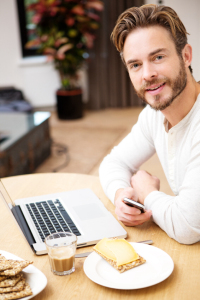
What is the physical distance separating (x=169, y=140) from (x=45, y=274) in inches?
23.8

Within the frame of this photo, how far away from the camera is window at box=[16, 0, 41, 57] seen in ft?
17.0

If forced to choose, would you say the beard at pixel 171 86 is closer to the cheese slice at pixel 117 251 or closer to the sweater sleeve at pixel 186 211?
the sweater sleeve at pixel 186 211

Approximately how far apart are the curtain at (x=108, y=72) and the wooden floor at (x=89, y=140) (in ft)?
0.52

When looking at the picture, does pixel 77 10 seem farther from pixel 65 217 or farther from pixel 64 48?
pixel 65 217

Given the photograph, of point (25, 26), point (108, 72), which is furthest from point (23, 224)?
point (25, 26)

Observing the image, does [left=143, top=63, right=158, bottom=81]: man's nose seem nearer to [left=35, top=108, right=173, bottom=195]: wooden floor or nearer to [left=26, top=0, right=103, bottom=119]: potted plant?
[left=35, top=108, right=173, bottom=195]: wooden floor

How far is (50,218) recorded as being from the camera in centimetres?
111

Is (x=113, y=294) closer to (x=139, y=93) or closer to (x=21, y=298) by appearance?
(x=21, y=298)

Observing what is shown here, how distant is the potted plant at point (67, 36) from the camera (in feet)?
15.0

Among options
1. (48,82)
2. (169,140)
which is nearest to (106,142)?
(48,82)

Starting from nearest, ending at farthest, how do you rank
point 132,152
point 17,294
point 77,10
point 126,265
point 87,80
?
point 17,294, point 126,265, point 132,152, point 77,10, point 87,80

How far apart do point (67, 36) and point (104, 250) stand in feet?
13.8

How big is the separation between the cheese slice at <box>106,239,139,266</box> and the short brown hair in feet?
2.10

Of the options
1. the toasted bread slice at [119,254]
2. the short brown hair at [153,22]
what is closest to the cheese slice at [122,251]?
the toasted bread slice at [119,254]
